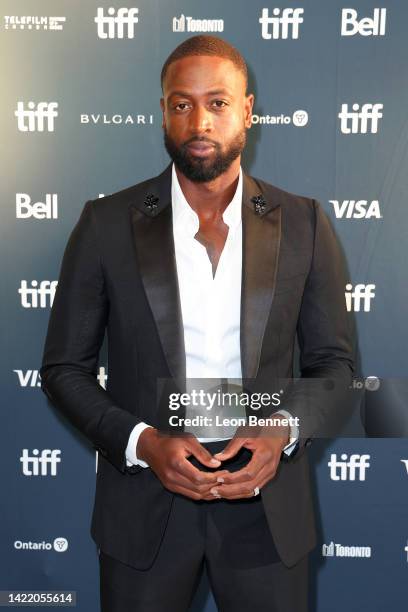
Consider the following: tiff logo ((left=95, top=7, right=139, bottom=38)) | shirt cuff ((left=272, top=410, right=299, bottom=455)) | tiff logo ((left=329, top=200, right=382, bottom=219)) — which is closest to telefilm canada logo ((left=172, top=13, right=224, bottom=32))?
tiff logo ((left=95, top=7, right=139, bottom=38))

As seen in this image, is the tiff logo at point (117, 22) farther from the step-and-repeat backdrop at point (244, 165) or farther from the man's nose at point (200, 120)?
the man's nose at point (200, 120)

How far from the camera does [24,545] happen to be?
2.64 meters

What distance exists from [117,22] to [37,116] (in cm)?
41

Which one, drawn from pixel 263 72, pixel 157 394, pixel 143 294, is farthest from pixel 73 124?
pixel 157 394

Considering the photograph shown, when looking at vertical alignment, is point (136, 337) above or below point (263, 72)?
below

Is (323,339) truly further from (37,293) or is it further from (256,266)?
(37,293)

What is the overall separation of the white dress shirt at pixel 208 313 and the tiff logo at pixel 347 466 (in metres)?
0.99

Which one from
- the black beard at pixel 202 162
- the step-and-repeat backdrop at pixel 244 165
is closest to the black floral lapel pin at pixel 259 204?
the black beard at pixel 202 162

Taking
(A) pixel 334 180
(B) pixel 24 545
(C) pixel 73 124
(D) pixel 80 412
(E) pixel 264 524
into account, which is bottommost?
(B) pixel 24 545

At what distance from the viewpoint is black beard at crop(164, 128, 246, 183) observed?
1.70m

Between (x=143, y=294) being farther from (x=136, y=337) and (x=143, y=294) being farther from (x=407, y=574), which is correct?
(x=407, y=574)

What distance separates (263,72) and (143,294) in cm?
114

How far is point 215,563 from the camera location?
1683 millimetres

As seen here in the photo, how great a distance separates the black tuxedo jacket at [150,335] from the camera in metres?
1.64
